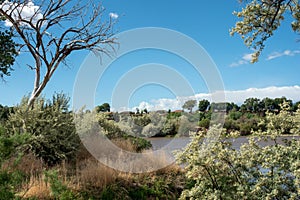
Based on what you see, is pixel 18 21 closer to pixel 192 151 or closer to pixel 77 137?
pixel 77 137

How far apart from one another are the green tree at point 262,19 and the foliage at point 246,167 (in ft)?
10.4

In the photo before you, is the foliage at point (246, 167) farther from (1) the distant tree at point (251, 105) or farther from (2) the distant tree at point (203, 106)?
(1) the distant tree at point (251, 105)

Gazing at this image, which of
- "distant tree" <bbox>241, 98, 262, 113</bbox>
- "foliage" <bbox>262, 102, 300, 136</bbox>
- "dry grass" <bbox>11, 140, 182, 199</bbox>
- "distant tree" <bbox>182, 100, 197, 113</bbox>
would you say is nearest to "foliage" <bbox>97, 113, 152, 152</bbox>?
"dry grass" <bbox>11, 140, 182, 199</bbox>

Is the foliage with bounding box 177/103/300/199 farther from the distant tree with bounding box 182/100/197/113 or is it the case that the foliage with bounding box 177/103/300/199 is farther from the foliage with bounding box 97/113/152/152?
the distant tree with bounding box 182/100/197/113

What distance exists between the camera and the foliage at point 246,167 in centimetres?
454

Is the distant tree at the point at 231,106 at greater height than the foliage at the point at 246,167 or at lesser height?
greater

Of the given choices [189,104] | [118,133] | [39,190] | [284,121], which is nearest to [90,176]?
[39,190]

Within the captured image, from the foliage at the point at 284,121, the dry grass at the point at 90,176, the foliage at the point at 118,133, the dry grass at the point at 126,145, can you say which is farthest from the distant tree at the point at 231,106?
the foliage at the point at 284,121

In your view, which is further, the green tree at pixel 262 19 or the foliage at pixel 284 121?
the green tree at pixel 262 19

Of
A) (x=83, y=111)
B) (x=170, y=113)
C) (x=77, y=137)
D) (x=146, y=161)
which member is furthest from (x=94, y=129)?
(x=170, y=113)

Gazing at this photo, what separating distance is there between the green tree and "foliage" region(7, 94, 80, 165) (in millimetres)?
4916

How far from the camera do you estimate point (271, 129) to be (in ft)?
17.3

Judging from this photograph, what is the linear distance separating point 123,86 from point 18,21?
4.95m

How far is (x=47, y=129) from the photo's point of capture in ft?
23.4
